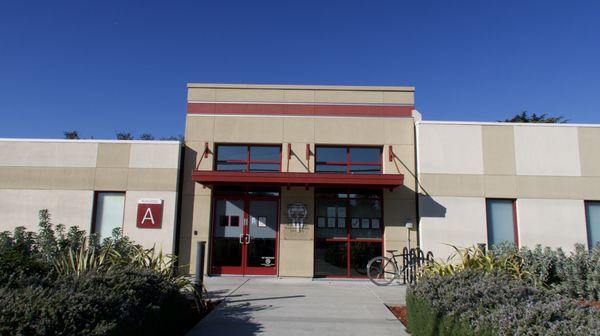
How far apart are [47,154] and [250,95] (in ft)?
22.2

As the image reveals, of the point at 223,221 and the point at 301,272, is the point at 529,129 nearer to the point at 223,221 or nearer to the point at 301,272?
the point at 301,272

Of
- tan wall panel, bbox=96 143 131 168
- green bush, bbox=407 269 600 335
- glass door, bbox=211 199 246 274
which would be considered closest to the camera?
green bush, bbox=407 269 600 335

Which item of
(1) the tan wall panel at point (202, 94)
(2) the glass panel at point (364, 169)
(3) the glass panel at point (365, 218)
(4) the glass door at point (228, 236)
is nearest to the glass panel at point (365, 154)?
(2) the glass panel at point (364, 169)

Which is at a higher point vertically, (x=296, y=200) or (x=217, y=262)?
(x=296, y=200)

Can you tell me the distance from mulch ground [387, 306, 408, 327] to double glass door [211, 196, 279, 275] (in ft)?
17.9

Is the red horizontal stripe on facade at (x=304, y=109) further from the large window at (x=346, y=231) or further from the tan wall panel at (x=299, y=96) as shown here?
the large window at (x=346, y=231)

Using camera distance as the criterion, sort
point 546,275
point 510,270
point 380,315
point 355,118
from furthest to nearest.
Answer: point 355,118 → point 546,275 → point 510,270 → point 380,315

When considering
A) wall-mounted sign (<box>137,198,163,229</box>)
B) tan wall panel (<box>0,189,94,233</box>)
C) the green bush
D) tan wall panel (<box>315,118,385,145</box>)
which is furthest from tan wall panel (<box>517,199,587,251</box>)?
tan wall panel (<box>0,189,94,233</box>)

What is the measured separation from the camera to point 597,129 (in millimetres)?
13828

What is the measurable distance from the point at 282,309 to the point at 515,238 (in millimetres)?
8547

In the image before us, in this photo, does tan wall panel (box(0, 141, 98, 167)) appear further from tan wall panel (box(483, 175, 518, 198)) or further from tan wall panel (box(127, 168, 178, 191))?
tan wall panel (box(483, 175, 518, 198))

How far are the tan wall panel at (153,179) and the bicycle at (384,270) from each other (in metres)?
6.61

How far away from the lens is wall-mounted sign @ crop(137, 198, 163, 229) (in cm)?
1341

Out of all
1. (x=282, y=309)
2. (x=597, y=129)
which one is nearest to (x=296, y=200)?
(x=282, y=309)
